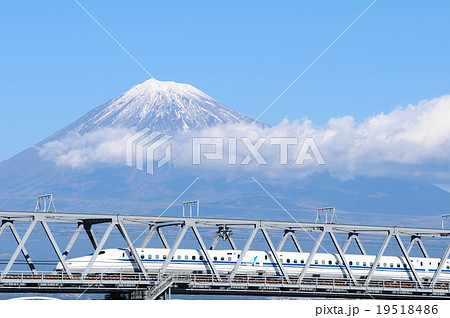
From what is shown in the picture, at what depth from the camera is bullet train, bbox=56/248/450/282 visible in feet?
283

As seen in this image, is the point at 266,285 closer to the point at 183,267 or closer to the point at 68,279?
the point at 183,267

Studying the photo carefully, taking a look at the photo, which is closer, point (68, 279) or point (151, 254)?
point (68, 279)

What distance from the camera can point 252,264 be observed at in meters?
94.2

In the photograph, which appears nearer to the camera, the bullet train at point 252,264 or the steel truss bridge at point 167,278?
the steel truss bridge at point 167,278

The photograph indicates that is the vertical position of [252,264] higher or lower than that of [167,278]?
higher

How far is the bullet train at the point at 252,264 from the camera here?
86312 mm

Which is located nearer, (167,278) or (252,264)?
(167,278)

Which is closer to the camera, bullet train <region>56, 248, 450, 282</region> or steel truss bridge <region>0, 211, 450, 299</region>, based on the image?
steel truss bridge <region>0, 211, 450, 299</region>
